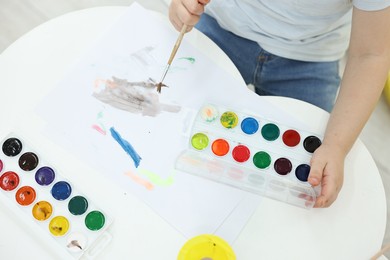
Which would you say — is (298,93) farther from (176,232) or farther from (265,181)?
(176,232)

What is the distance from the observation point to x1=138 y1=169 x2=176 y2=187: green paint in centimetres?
68

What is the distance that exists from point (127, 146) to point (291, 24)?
0.39 metres

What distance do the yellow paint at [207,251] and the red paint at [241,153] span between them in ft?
0.49

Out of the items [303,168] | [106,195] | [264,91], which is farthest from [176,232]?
[264,91]

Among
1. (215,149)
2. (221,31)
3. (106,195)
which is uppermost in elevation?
(221,31)

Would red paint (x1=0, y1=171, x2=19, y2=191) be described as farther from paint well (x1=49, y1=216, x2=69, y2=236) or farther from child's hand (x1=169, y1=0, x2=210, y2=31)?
child's hand (x1=169, y1=0, x2=210, y2=31)

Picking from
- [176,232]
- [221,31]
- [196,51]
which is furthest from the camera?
[221,31]

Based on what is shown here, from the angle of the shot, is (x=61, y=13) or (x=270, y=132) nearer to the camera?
(x=270, y=132)

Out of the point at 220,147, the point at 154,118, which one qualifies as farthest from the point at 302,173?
the point at 154,118

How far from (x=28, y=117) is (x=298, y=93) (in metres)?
0.53

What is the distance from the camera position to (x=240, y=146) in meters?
0.71

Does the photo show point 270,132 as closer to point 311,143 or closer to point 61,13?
point 311,143

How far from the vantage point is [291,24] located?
0.83 meters

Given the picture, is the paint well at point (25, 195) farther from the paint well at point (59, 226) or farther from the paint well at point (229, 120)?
the paint well at point (229, 120)
